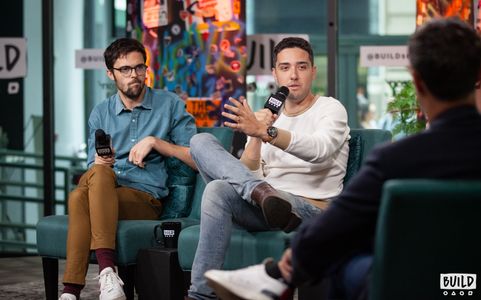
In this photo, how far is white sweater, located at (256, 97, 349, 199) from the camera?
4.07m

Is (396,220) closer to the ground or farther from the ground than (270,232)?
farther from the ground

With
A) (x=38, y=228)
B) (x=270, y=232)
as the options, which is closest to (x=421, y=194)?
(x=270, y=232)

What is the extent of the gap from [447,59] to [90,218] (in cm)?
247

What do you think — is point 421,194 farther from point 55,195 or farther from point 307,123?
point 55,195

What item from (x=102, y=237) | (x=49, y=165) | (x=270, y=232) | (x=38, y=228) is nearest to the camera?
(x=270, y=232)

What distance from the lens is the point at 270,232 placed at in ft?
13.1

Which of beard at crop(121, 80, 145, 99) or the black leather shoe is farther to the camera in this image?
beard at crop(121, 80, 145, 99)

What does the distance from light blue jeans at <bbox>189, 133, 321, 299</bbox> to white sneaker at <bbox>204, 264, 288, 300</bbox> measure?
1071 mm

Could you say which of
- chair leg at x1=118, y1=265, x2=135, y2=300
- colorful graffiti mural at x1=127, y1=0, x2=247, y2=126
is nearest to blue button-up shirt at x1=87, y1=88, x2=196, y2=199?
chair leg at x1=118, y1=265, x2=135, y2=300

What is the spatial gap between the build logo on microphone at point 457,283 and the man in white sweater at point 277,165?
4.73 ft

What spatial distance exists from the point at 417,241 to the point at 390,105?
3998mm

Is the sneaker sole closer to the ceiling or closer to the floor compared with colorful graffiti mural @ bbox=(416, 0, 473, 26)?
closer to the floor

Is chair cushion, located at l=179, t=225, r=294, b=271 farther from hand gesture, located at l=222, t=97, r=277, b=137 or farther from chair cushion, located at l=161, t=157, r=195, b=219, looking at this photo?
chair cushion, located at l=161, t=157, r=195, b=219

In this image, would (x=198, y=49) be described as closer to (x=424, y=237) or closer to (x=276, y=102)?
(x=276, y=102)
